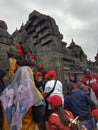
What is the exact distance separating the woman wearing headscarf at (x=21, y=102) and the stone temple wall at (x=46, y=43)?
5.45 meters

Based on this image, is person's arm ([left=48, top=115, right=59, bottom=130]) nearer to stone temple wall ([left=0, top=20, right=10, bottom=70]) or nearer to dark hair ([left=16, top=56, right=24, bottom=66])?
dark hair ([left=16, top=56, right=24, bottom=66])

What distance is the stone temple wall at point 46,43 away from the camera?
1102 cm

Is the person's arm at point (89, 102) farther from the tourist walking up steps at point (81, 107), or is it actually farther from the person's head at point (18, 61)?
the person's head at point (18, 61)

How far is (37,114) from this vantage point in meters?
4.92

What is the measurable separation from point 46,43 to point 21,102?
7.35m

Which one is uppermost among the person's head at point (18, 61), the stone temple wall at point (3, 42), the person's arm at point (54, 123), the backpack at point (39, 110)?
the stone temple wall at point (3, 42)

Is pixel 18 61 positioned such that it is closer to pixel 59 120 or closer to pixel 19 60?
pixel 19 60

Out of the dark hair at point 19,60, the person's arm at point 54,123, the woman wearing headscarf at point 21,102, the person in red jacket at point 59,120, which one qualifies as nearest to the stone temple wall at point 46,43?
the dark hair at point 19,60

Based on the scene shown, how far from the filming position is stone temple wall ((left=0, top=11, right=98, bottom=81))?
434 inches

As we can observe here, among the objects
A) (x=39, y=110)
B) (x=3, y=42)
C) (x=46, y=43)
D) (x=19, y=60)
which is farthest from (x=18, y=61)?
(x=46, y=43)

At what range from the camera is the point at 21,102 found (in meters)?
4.95

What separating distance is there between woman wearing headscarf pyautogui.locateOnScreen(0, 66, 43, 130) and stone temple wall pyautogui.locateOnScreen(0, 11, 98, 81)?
215 inches

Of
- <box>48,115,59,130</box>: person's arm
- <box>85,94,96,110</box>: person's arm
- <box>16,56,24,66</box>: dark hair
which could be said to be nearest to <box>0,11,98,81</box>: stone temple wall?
<box>16,56,24,66</box>: dark hair

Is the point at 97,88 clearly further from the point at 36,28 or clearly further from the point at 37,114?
the point at 36,28
